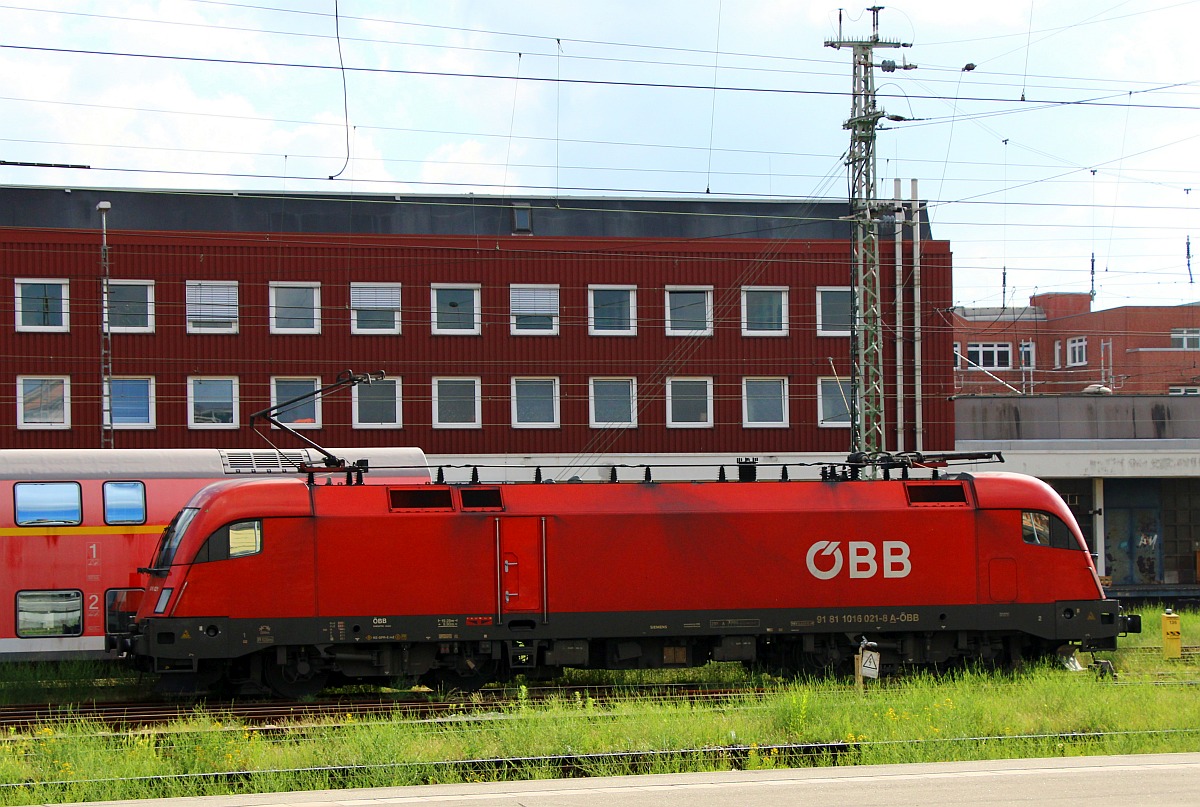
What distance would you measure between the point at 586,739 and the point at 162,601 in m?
7.11

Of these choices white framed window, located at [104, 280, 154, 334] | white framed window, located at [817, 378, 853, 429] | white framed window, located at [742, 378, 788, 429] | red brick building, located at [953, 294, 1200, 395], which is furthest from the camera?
red brick building, located at [953, 294, 1200, 395]

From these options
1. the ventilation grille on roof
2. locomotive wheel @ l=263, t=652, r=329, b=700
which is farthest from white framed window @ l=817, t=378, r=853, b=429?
locomotive wheel @ l=263, t=652, r=329, b=700

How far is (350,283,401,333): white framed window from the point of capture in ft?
110

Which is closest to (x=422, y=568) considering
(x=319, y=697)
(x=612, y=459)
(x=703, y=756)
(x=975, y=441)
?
(x=319, y=697)

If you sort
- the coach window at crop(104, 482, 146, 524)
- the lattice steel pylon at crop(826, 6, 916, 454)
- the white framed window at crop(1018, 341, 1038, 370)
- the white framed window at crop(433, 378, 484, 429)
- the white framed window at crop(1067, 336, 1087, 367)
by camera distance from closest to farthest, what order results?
the coach window at crop(104, 482, 146, 524)
the lattice steel pylon at crop(826, 6, 916, 454)
the white framed window at crop(433, 378, 484, 429)
the white framed window at crop(1067, 336, 1087, 367)
the white framed window at crop(1018, 341, 1038, 370)

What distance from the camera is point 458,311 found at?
111 feet

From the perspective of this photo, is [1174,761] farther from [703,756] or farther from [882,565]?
[882,565]

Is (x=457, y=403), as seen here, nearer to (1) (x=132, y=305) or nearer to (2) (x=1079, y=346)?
(1) (x=132, y=305)

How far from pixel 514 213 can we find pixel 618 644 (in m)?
21.4

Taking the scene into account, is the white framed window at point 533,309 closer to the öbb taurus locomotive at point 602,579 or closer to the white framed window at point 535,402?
the white framed window at point 535,402

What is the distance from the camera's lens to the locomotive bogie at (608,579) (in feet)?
51.6

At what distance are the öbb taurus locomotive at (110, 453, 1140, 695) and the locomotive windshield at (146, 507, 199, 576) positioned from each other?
0.05m

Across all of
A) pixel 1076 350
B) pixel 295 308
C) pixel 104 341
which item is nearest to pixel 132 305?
pixel 104 341

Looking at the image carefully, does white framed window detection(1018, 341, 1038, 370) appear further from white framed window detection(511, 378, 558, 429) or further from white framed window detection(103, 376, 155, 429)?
white framed window detection(103, 376, 155, 429)
